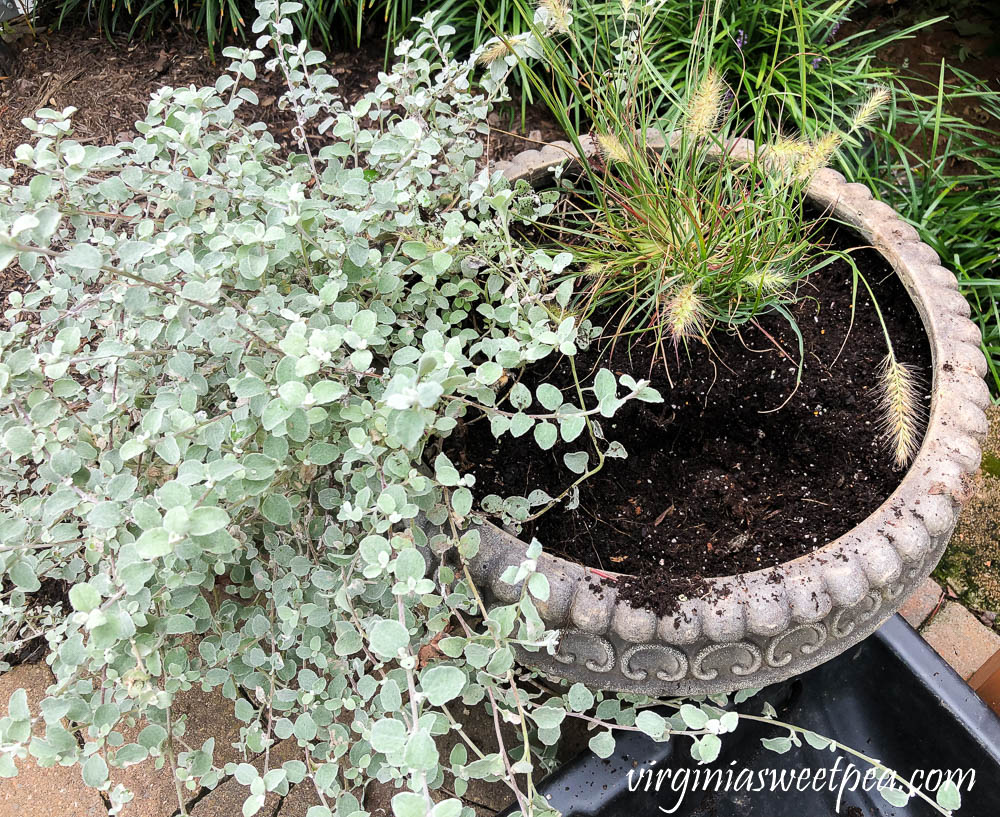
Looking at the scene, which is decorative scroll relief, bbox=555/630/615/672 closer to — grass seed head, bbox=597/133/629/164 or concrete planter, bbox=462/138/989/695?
concrete planter, bbox=462/138/989/695

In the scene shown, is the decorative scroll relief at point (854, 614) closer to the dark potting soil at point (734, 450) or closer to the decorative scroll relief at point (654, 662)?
the dark potting soil at point (734, 450)

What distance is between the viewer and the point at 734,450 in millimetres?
1347

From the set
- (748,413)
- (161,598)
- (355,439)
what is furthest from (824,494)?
(161,598)

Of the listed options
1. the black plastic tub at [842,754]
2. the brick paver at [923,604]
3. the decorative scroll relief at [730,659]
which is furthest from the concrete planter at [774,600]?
the brick paver at [923,604]

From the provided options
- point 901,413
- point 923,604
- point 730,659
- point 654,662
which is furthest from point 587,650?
point 923,604

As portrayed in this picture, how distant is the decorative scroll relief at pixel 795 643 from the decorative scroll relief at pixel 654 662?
4.9 inches

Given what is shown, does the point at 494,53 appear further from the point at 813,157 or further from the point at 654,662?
the point at 654,662

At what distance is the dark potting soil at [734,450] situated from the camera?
1.23 m

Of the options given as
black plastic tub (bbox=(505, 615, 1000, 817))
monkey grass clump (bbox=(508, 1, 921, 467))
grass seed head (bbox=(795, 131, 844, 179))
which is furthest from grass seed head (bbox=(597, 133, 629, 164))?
black plastic tub (bbox=(505, 615, 1000, 817))

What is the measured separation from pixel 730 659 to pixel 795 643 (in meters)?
0.10

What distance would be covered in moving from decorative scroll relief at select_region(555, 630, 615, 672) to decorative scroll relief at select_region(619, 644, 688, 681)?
2 centimetres

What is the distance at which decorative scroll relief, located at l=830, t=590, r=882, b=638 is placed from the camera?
1.09 metres

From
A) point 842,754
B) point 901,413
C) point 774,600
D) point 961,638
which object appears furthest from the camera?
point 961,638

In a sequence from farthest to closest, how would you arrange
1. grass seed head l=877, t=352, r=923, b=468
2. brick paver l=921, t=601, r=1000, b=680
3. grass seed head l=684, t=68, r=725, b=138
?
brick paver l=921, t=601, r=1000, b=680, grass seed head l=684, t=68, r=725, b=138, grass seed head l=877, t=352, r=923, b=468
